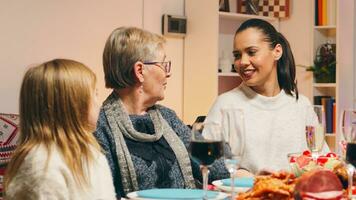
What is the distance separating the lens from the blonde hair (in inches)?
60.3

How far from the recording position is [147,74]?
229 cm

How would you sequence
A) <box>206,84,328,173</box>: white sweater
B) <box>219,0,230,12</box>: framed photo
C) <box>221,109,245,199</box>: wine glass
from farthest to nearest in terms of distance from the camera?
1. <box>219,0,230,12</box>: framed photo
2. <box>206,84,328,173</box>: white sweater
3. <box>221,109,245,199</box>: wine glass

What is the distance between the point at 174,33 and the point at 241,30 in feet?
6.09

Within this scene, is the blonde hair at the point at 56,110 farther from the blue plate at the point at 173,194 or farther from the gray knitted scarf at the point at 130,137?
the gray knitted scarf at the point at 130,137

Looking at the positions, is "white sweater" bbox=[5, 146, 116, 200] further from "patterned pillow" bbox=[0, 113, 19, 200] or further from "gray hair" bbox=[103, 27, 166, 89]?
"patterned pillow" bbox=[0, 113, 19, 200]

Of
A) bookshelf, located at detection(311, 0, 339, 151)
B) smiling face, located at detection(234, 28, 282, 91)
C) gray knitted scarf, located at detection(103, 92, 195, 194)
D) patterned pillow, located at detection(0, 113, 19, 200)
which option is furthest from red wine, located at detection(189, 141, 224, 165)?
bookshelf, located at detection(311, 0, 339, 151)

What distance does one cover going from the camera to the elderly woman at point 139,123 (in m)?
2.14

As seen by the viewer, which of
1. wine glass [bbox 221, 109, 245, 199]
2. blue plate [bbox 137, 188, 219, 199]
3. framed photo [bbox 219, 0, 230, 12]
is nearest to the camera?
wine glass [bbox 221, 109, 245, 199]

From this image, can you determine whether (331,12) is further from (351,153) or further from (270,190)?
(270,190)

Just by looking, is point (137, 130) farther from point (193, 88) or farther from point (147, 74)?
point (193, 88)

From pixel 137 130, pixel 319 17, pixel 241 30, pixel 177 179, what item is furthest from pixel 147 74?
pixel 319 17

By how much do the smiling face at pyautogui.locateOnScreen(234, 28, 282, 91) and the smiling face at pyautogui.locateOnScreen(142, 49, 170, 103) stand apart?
0.48 meters

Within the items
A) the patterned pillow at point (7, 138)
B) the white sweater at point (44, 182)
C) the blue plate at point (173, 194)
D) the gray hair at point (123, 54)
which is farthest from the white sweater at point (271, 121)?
the white sweater at point (44, 182)

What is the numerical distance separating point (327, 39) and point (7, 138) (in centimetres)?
287
